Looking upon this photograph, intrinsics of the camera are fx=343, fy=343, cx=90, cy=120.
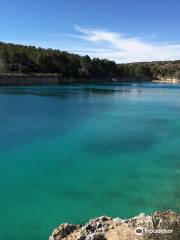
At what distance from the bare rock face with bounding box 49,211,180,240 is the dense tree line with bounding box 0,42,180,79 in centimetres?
8727

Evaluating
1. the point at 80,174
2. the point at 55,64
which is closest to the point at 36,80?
the point at 55,64

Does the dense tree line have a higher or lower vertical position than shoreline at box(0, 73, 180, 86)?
higher

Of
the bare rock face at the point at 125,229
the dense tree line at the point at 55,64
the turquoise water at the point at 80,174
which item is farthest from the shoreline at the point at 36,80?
the bare rock face at the point at 125,229

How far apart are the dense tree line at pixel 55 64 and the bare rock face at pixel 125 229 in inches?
3436

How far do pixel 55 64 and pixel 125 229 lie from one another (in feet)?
353

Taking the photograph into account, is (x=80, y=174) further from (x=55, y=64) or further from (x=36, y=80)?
(x=55, y=64)

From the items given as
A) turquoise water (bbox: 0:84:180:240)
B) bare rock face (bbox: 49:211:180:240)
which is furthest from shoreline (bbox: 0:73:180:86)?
bare rock face (bbox: 49:211:180:240)

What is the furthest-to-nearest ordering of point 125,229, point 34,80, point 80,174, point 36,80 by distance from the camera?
point 36,80, point 34,80, point 80,174, point 125,229

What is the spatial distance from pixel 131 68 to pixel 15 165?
148 metres

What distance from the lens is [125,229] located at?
805 cm

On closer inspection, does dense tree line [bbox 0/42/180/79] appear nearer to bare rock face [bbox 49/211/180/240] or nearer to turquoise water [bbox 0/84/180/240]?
turquoise water [bbox 0/84/180/240]

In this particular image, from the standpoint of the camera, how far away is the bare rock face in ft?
23.7

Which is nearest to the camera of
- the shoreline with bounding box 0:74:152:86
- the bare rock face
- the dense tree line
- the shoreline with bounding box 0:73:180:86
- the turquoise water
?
the bare rock face

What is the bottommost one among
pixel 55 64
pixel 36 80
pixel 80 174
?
pixel 80 174
